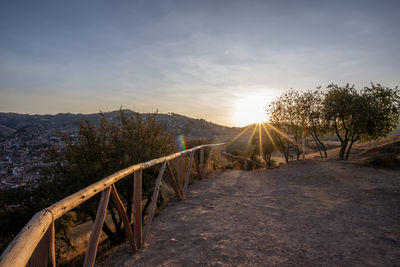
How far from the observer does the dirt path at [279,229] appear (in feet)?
10.6

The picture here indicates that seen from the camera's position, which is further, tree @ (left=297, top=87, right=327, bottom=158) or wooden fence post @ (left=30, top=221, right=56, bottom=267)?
tree @ (left=297, top=87, right=327, bottom=158)

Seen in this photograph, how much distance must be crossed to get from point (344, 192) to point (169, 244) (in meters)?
6.10

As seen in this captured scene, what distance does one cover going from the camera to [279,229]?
427 cm

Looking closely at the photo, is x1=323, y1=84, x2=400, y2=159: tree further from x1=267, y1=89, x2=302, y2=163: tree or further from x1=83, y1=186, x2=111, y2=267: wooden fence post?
x1=83, y1=186, x2=111, y2=267: wooden fence post

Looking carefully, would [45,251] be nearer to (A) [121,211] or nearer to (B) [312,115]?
(A) [121,211]

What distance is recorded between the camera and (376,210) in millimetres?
5188

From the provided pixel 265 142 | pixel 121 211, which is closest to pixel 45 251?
pixel 121 211

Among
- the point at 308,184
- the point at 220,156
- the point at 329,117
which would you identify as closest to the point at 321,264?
the point at 308,184

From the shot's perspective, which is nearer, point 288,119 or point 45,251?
point 45,251

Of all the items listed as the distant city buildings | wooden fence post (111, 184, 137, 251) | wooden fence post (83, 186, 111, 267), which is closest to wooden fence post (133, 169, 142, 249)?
wooden fence post (111, 184, 137, 251)

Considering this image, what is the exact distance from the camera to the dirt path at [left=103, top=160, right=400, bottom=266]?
128 inches

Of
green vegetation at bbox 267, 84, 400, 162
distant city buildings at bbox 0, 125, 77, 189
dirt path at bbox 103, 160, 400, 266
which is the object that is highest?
green vegetation at bbox 267, 84, 400, 162

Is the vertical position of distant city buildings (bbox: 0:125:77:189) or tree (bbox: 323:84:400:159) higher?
tree (bbox: 323:84:400:159)

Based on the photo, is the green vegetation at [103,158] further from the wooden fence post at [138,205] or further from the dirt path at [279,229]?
the wooden fence post at [138,205]
